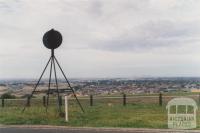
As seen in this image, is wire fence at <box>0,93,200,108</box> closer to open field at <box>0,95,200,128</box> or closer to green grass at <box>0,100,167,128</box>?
open field at <box>0,95,200,128</box>

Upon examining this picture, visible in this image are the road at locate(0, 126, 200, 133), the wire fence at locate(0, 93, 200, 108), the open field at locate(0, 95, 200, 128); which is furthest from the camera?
the wire fence at locate(0, 93, 200, 108)

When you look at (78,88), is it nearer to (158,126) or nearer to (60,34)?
(60,34)

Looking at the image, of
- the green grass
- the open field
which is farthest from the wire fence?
the green grass

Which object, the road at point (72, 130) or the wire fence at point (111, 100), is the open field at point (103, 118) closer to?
the road at point (72, 130)

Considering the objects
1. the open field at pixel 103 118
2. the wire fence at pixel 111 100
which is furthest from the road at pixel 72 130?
the wire fence at pixel 111 100

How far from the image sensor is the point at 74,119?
2152cm

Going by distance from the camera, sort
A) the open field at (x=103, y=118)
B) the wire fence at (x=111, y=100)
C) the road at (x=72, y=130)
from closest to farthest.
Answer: the road at (x=72, y=130) → the open field at (x=103, y=118) → the wire fence at (x=111, y=100)

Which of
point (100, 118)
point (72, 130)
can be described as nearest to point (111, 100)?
point (100, 118)

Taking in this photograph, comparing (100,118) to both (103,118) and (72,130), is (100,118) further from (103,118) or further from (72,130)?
(72,130)

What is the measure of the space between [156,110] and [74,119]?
567cm

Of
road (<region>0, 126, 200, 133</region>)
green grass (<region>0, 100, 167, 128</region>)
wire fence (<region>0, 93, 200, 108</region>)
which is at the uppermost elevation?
wire fence (<region>0, 93, 200, 108</region>)

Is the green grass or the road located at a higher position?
the green grass

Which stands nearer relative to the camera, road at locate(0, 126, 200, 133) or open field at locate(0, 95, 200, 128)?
road at locate(0, 126, 200, 133)

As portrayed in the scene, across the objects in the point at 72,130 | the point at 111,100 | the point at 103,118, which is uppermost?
the point at 111,100
